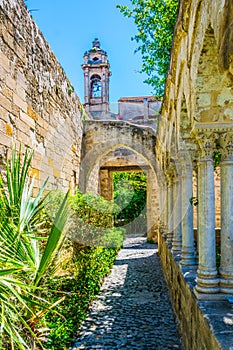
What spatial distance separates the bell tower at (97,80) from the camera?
80.4 feet

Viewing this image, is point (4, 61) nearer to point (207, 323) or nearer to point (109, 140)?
point (207, 323)

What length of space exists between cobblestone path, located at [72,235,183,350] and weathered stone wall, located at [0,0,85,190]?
7.32 ft

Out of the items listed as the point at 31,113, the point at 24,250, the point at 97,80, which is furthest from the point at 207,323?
the point at 97,80

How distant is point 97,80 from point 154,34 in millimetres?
16074

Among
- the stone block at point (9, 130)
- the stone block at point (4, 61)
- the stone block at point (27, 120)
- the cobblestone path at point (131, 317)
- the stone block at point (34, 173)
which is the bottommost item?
the cobblestone path at point (131, 317)

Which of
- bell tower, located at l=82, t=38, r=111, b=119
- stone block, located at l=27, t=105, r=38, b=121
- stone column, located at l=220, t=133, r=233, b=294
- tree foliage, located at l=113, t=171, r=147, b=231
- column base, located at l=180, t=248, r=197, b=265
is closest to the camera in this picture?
stone column, located at l=220, t=133, r=233, b=294

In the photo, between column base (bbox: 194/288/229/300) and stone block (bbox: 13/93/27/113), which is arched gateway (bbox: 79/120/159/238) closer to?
stone block (bbox: 13/93/27/113)

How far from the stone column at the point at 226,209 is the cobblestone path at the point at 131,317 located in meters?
1.32

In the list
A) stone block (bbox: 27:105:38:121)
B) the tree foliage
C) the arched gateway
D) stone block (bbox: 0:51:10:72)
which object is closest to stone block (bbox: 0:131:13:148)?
stone block (bbox: 0:51:10:72)

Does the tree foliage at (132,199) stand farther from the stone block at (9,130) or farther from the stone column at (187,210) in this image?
the stone block at (9,130)

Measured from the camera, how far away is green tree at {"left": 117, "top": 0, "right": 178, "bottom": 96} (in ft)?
29.3

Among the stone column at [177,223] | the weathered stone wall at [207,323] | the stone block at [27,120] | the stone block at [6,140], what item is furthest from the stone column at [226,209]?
the stone block at [27,120]

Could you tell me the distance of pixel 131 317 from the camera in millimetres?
4852

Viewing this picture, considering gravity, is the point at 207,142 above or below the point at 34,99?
below
